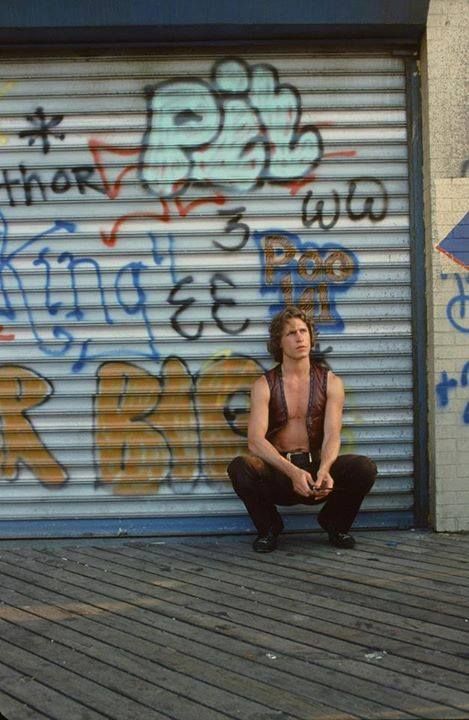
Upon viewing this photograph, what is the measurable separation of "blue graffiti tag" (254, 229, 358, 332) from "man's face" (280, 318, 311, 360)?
0.44m

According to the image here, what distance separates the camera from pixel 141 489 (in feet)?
21.1

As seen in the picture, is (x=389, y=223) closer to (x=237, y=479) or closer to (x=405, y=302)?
(x=405, y=302)

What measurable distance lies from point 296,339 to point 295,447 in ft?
2.25

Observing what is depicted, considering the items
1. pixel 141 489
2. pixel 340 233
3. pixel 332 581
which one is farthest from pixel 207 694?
pixel 340 233

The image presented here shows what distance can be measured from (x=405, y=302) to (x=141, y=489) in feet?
7.13

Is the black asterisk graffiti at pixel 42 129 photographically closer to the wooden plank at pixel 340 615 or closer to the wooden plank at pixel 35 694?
the wooden plank at pixel 340 615

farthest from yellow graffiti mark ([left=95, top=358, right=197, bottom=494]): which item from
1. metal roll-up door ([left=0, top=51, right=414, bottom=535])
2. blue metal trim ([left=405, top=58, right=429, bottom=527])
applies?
blue metal trim ([left=405, top=58, right=429, bottom=527])

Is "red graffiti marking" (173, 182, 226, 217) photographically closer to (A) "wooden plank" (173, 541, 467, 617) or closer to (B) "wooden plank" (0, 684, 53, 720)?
(A) "wooden plank" (173, 541, 467, 617)

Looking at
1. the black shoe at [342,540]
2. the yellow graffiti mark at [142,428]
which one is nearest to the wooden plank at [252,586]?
the yellow graffiti mark at [142,428]

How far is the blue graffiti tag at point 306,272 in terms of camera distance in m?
6.46

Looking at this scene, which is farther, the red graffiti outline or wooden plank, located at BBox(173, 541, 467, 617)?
the red graffiti outline

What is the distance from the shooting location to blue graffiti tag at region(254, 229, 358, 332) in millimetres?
6461

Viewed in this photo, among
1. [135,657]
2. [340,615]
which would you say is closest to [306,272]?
[340,615]

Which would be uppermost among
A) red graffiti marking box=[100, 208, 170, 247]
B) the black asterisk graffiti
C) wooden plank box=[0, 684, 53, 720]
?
the black asterisk graffiti
